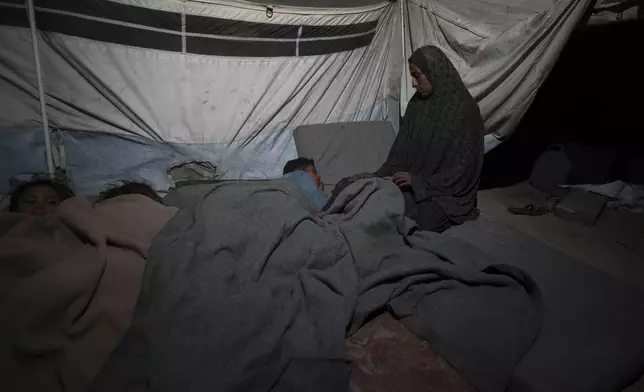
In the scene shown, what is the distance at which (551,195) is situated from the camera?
2730mm

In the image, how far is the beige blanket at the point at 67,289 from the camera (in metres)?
0.95

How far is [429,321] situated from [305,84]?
170cm

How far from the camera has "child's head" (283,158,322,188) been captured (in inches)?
95.6

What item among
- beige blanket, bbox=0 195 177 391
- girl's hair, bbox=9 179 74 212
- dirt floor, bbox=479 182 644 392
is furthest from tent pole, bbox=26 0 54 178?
dirt floor, bbox=479 182 644 392

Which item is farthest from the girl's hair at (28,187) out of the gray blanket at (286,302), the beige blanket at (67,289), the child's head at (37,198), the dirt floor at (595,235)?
the dirt floor at (595,235)

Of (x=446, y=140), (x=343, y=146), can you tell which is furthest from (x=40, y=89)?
(x=446, y=140)

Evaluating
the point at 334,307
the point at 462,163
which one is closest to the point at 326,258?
the point at 334,307

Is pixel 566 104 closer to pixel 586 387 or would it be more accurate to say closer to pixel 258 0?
pixel 258 0

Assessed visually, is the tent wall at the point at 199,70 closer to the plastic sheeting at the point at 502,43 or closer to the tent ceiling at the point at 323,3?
the tent ceiling at the point at 323,3

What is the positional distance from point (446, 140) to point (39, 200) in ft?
5.95

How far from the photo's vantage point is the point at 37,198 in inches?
59.8

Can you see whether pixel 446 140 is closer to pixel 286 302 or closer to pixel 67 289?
pixel 286 302

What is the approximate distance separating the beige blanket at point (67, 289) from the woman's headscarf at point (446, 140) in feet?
4.55

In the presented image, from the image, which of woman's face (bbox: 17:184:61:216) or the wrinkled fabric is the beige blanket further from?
the wrinkled fabric
